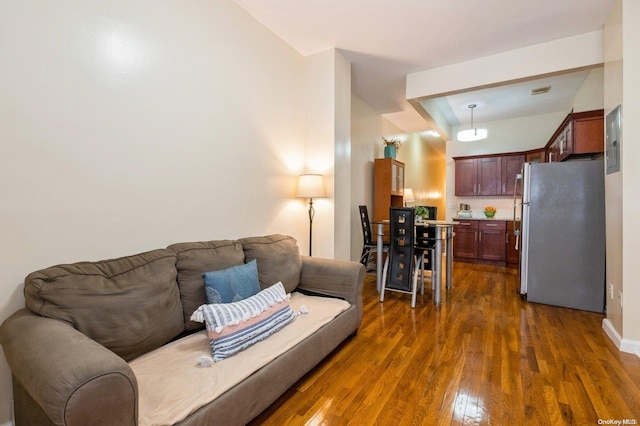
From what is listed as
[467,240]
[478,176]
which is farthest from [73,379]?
[478,176]

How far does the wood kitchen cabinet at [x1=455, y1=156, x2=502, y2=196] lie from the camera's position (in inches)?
226

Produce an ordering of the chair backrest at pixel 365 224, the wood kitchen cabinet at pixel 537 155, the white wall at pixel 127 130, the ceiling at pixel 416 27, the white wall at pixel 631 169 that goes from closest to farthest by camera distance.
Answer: the white wall at pixel 127 130, the white wall at pixel 631 169, the ceiling at pixel 416 27, the chair backrest at pixel 365 224, the wood kitchen cabinet at pixel 537 155

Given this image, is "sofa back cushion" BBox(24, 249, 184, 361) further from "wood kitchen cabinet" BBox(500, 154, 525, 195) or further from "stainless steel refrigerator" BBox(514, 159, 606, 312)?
"wood kitchen cabinet" BBox(500, 154, 525, 195)

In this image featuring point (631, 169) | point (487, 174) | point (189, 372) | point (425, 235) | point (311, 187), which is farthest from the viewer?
point (487, 174)

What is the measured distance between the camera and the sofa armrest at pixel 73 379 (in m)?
0.87

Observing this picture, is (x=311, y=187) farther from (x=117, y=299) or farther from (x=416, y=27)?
(x=117, y=299)

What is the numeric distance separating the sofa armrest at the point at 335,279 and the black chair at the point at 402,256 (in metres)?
1.06

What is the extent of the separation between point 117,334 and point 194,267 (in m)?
0.54

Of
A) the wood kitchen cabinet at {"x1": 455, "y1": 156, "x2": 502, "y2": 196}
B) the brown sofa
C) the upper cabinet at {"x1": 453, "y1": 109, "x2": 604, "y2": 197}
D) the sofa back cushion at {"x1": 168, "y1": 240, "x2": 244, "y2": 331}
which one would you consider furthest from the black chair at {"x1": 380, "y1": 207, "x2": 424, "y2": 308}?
the wood kitchen cabinet at {"x1": 455, "y1": 156, "x2": 502, "y2": 196}

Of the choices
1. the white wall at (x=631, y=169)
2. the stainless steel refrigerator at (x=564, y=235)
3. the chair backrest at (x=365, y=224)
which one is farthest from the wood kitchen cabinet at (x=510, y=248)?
the white wall at (x=631, y=169)

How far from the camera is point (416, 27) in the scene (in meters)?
2.84

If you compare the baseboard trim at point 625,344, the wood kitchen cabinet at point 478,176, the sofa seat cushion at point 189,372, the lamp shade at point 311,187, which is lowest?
the baseboard trim at point 625,344

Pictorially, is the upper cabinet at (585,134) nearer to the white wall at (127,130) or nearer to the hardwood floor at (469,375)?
the hardwood floor at (469,375)

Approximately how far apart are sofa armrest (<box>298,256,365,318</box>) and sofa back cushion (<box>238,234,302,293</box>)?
88mm
